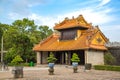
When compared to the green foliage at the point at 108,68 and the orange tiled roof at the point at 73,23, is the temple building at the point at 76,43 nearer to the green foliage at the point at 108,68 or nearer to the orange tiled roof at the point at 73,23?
the orange tiled roof at the point at 73,23

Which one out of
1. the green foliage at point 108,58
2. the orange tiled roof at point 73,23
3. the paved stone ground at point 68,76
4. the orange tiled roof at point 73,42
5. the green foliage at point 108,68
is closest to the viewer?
the paved stone ground at point 68,76

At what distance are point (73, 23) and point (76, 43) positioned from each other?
404 cm

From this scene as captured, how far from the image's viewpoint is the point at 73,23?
1721 inches

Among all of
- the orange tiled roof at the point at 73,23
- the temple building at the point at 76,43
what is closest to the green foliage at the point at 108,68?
the temple building at the point at 76,43

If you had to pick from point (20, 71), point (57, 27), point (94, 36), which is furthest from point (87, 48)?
point (20, 71)

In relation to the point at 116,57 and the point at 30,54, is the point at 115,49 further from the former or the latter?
the point at 30,54

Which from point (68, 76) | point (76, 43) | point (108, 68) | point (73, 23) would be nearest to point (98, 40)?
point (76, 43)

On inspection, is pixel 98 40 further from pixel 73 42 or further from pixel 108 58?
pixel 73 42

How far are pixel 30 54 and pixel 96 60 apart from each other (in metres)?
14.3

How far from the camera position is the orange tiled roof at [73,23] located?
42675mm

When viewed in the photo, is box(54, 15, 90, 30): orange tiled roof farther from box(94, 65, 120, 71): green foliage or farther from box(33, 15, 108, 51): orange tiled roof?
box(94, 65, 120, 71): green foliage

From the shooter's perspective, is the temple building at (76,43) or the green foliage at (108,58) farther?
the green foliage at (108,58)

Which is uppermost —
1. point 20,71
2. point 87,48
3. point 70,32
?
point 70,32

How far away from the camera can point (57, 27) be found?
4528 cm
